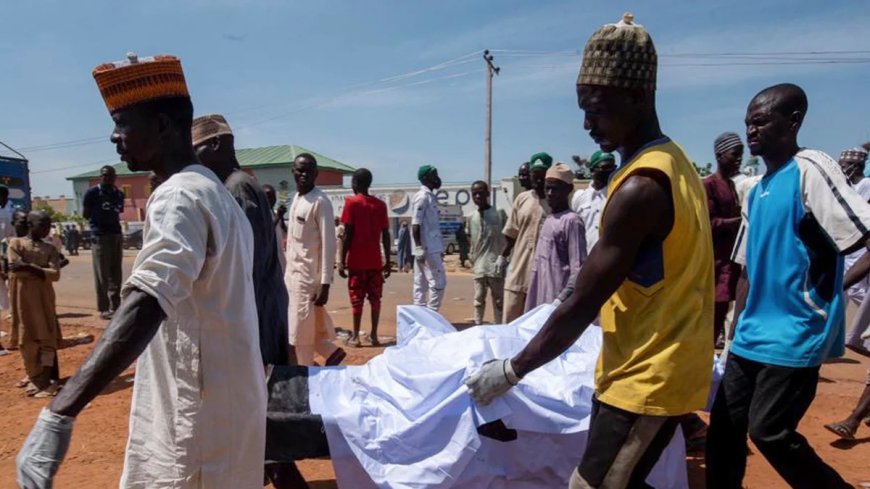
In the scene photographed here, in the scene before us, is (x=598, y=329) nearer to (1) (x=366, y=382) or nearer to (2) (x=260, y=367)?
(1) (x=366, y=382)

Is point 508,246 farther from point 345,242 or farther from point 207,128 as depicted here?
point 207,128

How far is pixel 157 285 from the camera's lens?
4.98ft

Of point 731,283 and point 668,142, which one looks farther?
point 731,283

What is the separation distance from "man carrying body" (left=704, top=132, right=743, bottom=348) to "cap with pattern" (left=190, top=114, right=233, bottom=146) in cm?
360

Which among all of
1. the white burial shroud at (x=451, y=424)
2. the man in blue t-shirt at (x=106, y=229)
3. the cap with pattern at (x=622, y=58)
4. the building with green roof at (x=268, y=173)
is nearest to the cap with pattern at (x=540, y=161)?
the white burial shroud at (x=451, y=424)

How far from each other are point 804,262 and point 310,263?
3.59m

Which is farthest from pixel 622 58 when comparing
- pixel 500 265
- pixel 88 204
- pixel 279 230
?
pixel 88 204

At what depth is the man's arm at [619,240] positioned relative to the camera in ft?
5.67

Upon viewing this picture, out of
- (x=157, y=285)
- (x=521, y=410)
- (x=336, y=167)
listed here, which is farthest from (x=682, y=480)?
(x=336, y=167)

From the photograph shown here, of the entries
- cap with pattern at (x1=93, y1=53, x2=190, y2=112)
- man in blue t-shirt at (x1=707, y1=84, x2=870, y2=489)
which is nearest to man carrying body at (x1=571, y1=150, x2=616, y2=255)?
man in blue t-shirt at (x1=707, y1=84, x2=870, y2=489)

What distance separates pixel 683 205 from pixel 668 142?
227 millimetres

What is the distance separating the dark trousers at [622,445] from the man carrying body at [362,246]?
4.76 meters

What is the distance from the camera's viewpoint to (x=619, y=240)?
1.75 meters

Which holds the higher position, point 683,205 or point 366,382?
point 683,205
